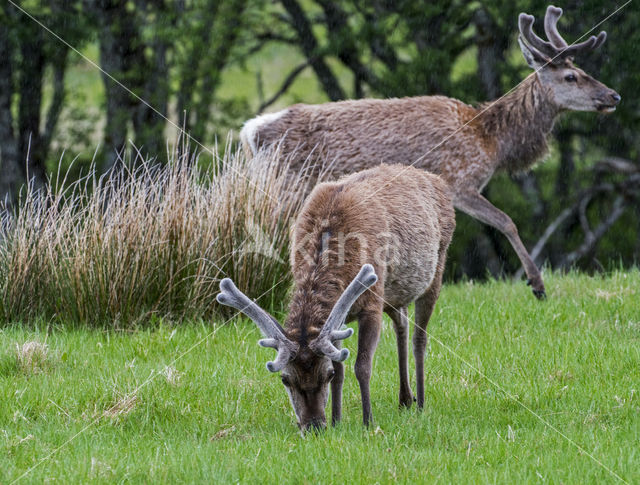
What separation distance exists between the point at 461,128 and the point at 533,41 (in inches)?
47.4

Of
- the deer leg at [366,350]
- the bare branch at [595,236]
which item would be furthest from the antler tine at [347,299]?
the bare branch at [595,236]

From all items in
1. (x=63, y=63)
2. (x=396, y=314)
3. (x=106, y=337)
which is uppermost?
(x=63, y=63)

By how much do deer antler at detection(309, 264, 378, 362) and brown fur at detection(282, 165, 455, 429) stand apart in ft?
0.29

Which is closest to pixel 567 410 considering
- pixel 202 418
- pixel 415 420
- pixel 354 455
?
pixel 415 420

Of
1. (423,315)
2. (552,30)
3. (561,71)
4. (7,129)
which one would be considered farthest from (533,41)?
(7,129)

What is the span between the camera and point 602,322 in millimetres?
7871

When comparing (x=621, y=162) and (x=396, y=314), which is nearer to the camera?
(x=396, y=314)

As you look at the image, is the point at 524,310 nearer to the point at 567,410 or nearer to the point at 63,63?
the point at 567,410

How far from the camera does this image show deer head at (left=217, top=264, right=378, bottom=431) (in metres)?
4.98

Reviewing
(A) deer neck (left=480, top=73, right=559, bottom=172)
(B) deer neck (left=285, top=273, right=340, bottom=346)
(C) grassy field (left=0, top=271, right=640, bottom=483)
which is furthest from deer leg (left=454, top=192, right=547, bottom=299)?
(B) deer neck (left=285, top=273, right=340, bottom=346)

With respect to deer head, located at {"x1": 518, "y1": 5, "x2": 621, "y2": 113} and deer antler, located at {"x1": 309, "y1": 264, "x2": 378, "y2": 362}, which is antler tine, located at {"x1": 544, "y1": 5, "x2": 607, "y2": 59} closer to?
deer head, located at {"x1": 518, "y1": 5, "x2": 621, "y2": 113}

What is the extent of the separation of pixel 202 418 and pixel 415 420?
4.09 feet

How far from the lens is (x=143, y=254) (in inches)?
329

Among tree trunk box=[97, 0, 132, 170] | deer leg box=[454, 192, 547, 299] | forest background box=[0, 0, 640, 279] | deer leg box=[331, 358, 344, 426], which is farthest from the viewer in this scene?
tree trunk box=[97, 0, 132, 170]
